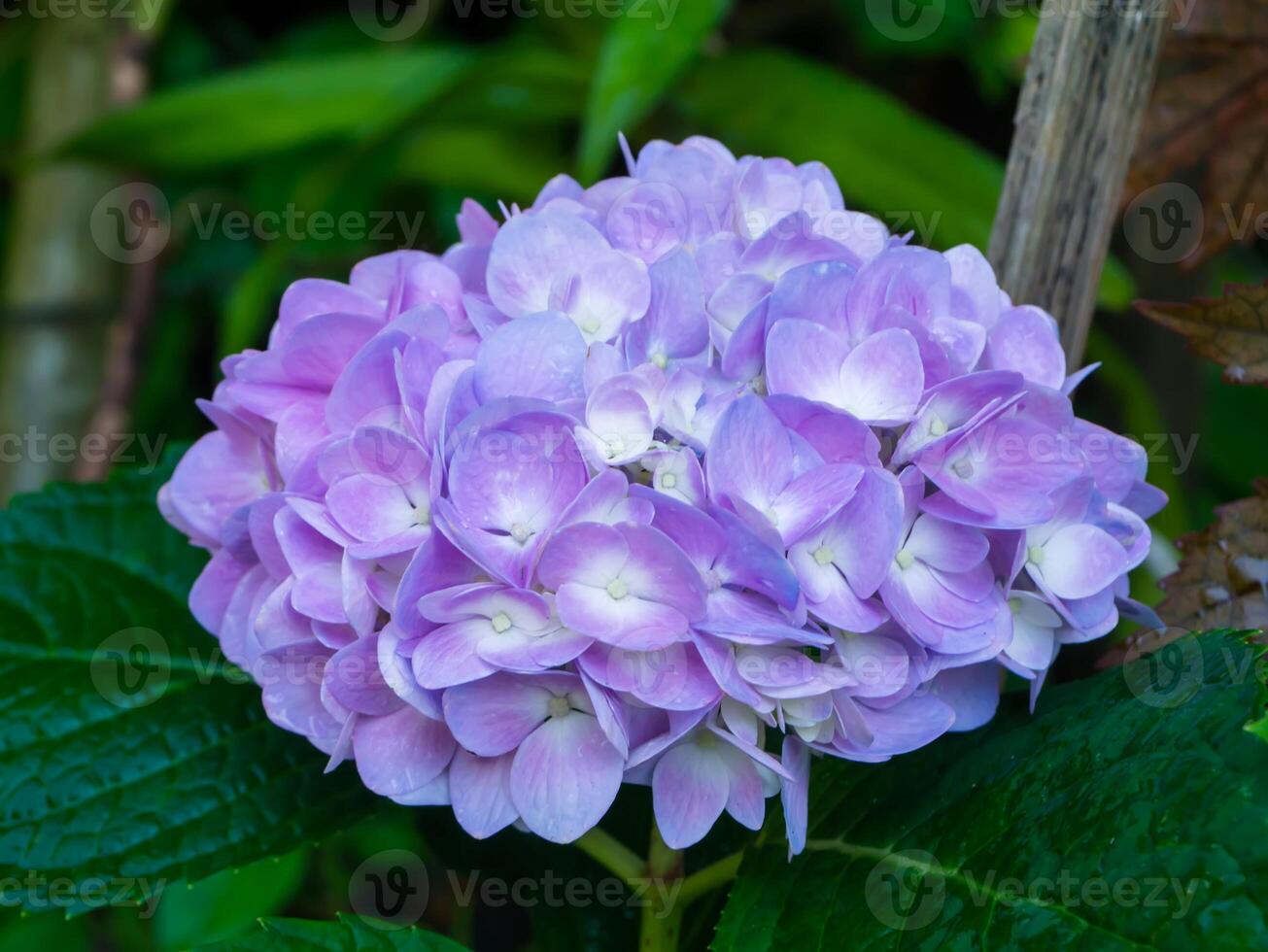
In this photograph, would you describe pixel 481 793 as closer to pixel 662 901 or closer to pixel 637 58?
pixel 662 901

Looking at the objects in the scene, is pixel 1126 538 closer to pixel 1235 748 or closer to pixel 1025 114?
pixel 1235 748

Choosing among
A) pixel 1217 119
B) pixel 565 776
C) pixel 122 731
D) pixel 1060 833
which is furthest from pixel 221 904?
pixel 1217 119

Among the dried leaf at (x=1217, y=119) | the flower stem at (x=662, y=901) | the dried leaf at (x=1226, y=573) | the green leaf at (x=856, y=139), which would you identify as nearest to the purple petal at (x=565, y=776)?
the flower stem at (x=662, y=901)

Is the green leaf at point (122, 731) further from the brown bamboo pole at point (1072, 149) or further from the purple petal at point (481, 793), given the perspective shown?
the brown bamboo pole at point (1072, 149)

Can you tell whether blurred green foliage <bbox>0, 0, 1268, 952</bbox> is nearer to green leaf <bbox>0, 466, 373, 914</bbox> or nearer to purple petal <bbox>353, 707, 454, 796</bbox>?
green leaf <bbox>0, 466, 373, 914</bbox>

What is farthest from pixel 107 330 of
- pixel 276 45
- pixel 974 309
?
pixel 974 309

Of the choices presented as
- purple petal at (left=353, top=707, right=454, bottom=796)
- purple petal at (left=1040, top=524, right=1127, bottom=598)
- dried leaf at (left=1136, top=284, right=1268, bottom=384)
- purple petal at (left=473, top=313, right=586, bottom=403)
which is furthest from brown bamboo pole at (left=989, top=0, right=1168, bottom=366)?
purple petal at (left=353, top=707, right=454, bottom=796)
